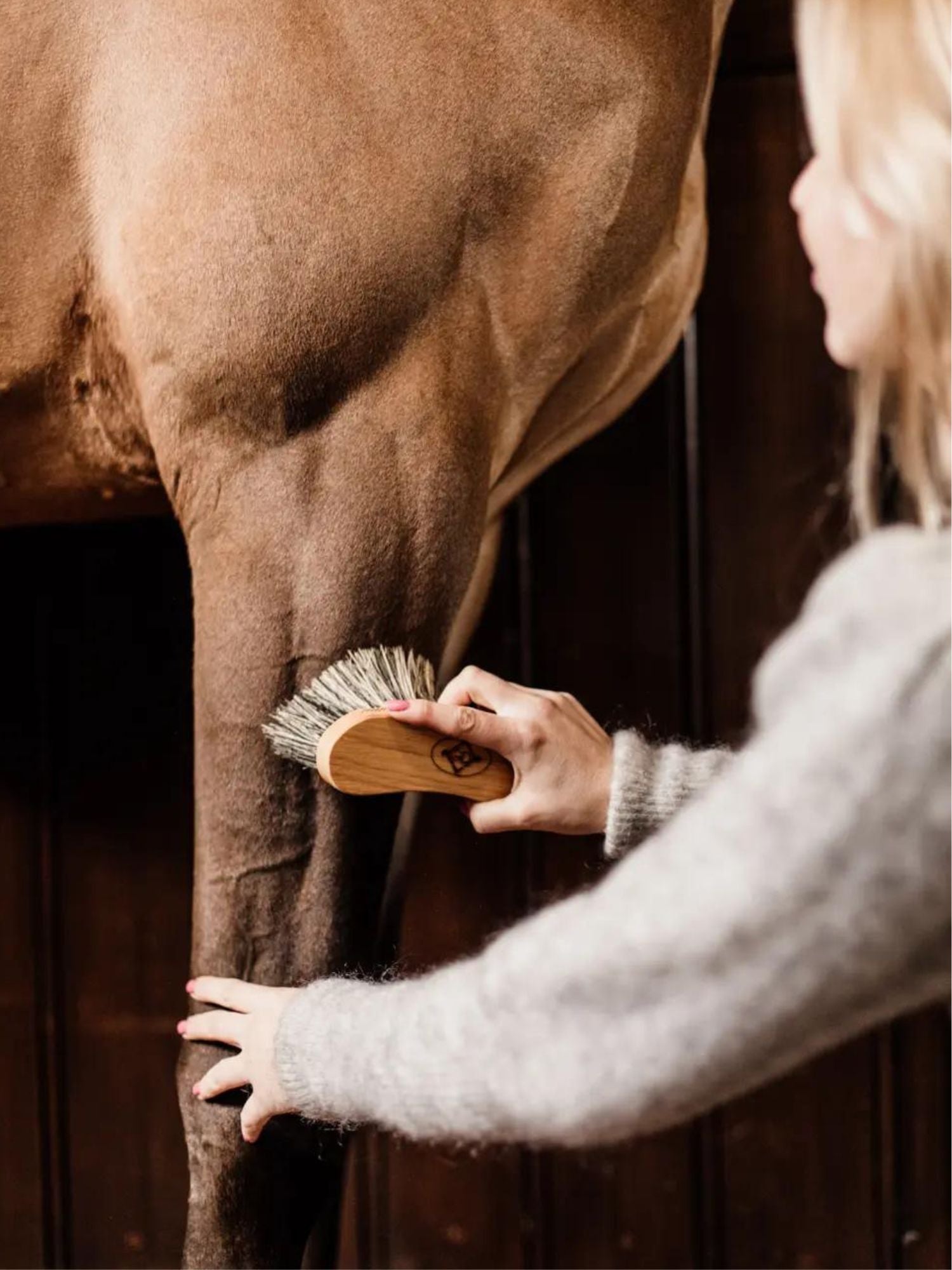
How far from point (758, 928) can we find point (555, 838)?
1.86 ft

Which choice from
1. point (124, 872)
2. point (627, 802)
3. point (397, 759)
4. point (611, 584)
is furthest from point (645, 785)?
point (124, 872)

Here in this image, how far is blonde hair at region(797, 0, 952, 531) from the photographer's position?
0.43 m

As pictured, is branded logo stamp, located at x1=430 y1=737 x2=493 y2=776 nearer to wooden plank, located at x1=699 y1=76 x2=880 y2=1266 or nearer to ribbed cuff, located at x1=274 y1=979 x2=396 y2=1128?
ribbed cuff, located at x1=274 y1=979 x2=396 y2=1128

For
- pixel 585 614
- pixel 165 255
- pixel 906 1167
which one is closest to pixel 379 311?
pixel 165 255

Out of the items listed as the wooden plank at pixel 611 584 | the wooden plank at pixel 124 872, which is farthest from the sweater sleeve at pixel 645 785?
the wooden plank at pixel 124 872

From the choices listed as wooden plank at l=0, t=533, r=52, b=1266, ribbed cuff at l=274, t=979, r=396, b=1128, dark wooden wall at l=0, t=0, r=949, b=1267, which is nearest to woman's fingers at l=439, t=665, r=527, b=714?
ribbed cuff at l=274, t=979, r=396, b=1128

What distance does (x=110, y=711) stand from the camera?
36.6 inches

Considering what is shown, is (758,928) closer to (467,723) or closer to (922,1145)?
(467,723)

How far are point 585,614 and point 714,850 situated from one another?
0.55 meters

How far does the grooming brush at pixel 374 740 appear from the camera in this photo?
0.53 m

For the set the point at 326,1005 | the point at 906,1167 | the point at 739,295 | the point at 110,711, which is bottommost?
the point at 906,1167

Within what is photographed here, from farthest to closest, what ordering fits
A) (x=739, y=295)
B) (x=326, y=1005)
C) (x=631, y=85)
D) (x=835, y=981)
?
(x=739, y=295), (x=631, y=85), (x=326, y=1005), (x=835, y=981)

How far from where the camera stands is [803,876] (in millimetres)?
Answer: 358

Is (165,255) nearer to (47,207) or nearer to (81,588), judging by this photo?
(47,207)
